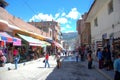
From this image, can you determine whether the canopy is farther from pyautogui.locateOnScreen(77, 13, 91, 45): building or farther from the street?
pyautogui.locateOnScreen(77, 13, 91, 45): building

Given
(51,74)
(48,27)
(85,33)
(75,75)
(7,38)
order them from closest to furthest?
(75,75) → (51,74) → (7,38) → (85,33) → (48,27)

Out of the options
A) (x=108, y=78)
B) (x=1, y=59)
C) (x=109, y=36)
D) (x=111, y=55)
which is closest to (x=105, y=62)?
(x=111, y=55)

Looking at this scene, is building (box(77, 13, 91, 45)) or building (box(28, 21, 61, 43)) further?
building (box(28, 21, 61, 43))

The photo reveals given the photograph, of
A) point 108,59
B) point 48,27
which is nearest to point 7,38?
point 108,59

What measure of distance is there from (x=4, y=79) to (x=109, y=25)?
10.1 meters

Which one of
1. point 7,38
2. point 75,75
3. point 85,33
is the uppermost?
point 85,33

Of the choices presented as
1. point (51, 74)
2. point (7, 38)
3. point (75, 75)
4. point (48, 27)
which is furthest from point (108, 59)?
point (48, 27)

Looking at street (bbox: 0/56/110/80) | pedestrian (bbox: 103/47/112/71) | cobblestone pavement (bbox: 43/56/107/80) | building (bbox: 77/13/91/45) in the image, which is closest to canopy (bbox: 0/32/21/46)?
street (bbox: 0/56/110/80)

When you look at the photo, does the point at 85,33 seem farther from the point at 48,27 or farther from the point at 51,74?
the point at 51,74

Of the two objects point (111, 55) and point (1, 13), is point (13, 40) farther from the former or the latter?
point (111, 55)

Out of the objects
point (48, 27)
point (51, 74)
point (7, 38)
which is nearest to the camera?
point (51, 74)

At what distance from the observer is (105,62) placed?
66.9ft

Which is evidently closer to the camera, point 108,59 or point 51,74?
point 51,74

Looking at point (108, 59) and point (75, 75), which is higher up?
point (108, 59)
